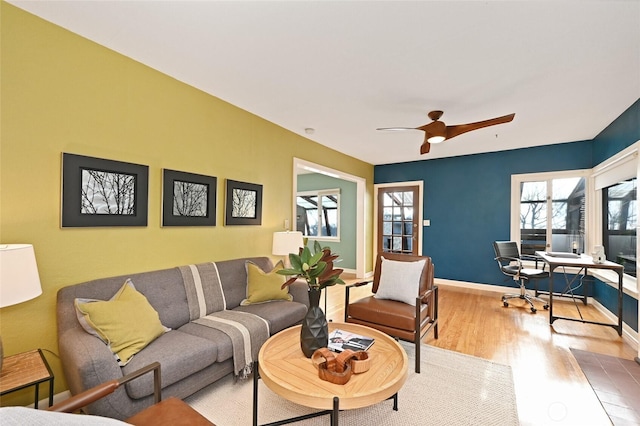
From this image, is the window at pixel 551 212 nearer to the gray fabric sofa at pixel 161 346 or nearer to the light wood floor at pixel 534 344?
the light wood floor at pixel 534 344

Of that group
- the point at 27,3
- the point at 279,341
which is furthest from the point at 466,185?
the point at 27,3

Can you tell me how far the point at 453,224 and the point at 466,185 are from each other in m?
0.80

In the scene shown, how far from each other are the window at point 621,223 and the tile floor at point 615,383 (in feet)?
4.02

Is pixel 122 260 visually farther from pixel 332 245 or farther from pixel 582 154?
pixel 582 154

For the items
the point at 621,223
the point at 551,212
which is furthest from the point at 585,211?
the point at 621,223

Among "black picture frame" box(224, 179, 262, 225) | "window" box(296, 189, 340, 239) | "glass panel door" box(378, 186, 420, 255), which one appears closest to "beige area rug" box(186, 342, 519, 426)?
"black picture frame" box(224, 179, 262, 225)

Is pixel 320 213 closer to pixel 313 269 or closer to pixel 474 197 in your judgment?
pixel 474 197

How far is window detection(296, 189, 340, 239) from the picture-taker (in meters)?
7.20

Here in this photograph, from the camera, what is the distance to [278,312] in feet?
8.85

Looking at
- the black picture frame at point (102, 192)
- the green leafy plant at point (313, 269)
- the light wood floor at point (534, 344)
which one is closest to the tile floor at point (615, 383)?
the light wood floor at point (534, 344)

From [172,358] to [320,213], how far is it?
18.8ft

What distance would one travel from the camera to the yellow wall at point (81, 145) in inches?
73.4

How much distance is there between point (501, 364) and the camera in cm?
265

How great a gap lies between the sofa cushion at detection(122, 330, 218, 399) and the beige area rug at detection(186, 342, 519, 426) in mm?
324
